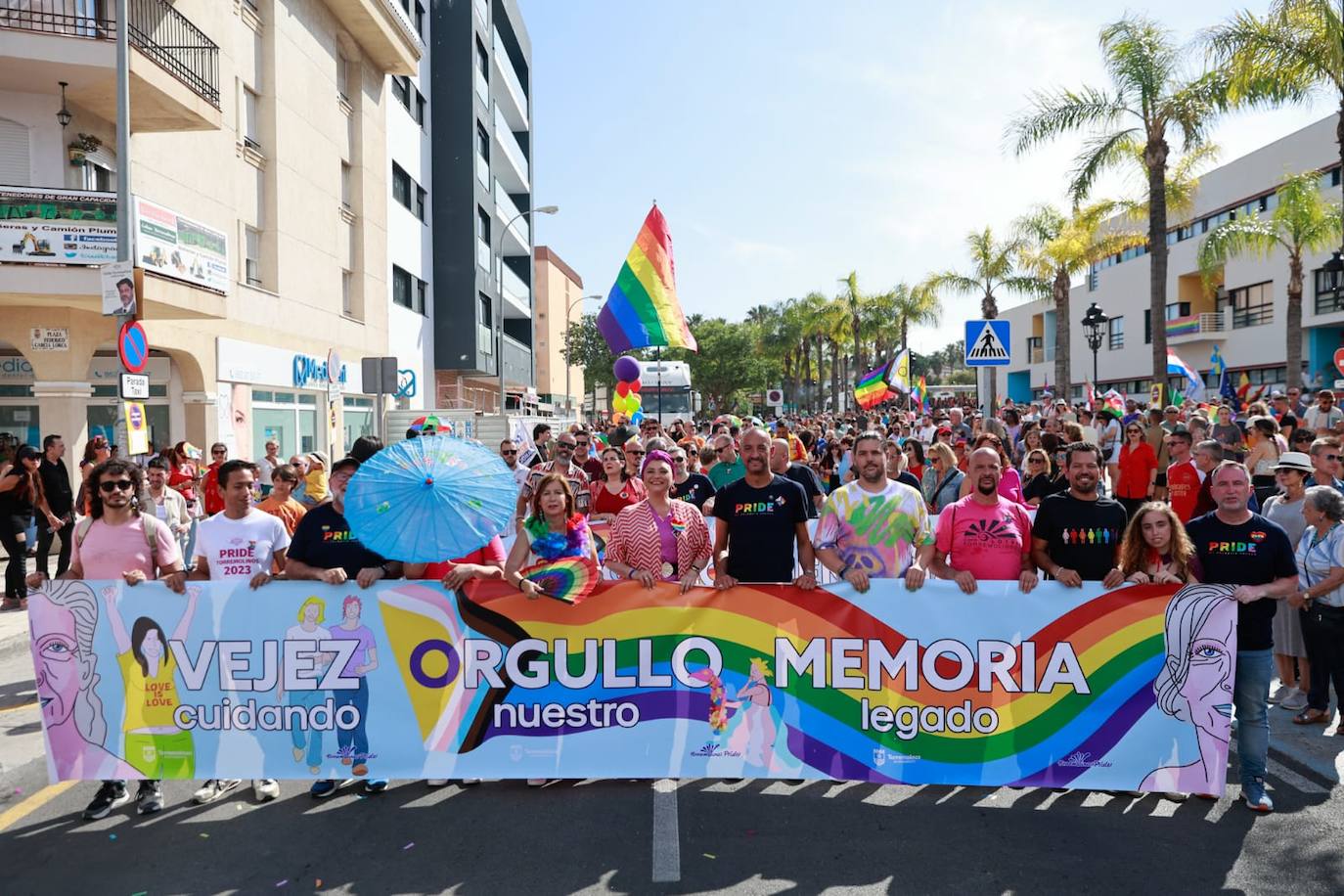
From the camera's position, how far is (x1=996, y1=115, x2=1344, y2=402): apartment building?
37.5 meters

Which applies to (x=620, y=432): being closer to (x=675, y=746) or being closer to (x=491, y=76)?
(x=675, y=746)

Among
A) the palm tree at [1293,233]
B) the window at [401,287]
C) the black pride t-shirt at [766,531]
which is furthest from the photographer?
the window at [401,287]

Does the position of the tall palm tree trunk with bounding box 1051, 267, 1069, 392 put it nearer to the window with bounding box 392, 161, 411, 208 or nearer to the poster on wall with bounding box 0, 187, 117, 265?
the window with bounding box 392, 161, 411, 208

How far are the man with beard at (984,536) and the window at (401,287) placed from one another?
26.7 meters

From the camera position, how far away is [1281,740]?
5969 millimetres

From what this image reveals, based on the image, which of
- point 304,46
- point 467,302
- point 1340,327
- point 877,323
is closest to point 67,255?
point 304,46

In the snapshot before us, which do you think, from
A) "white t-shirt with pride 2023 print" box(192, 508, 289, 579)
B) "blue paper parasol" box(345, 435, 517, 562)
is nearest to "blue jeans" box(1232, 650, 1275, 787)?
"blue paper parasol" box(345, 435, 517, 562)

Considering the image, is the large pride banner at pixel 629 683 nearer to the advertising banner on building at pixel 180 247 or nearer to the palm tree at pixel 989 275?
the advertising banner on building at pixel 180 247

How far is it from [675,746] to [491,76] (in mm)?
38348

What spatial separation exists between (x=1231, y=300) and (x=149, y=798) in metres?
50.1

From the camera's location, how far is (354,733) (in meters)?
5.05

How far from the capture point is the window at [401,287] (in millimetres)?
30188

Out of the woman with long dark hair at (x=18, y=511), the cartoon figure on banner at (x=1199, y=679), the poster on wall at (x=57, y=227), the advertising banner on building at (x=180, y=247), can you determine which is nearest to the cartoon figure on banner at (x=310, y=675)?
the cartoon figure on banner at (x=1199, y=679)

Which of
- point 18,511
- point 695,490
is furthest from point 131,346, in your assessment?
point 695,490
